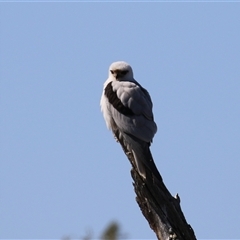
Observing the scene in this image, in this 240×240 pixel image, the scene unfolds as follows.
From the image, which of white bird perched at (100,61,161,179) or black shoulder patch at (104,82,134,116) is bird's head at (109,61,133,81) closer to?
white bird perched at (100,61,161,179)

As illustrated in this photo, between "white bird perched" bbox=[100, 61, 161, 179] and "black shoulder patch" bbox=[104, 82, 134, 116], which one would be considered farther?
"black shoulder patch" bbox=[104, 82, 134, 116]

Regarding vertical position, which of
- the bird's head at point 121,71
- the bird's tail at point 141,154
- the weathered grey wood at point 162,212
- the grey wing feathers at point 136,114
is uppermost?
the bird's head at point 121,71

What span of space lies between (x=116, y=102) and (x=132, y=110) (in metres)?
0.32

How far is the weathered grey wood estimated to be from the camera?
16.4 ft

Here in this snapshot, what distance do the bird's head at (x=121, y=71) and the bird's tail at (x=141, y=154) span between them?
4.31ft

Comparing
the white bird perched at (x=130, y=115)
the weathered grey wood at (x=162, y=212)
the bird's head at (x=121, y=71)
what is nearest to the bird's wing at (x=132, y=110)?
the white bird perched at (x=130, y=115)

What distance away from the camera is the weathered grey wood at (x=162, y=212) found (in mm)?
5012

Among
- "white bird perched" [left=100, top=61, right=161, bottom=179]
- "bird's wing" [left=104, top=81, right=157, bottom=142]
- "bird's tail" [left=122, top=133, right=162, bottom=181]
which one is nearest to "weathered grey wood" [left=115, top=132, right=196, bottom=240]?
"bird's tail" [left=122, top=133, right=162, bottom=181]

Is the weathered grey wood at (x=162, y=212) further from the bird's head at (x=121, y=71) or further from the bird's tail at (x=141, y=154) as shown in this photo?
the bird's head at (x=121, y=71)

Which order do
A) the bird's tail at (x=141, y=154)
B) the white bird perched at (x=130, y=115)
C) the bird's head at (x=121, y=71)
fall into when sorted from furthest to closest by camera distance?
the bird's head at (x=121, y=71), the white bird perched at (x=130, y=115), the bird's tail at (x=141, y=154)

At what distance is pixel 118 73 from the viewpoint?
8.55 meters

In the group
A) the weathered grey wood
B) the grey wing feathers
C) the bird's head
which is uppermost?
the bird's head

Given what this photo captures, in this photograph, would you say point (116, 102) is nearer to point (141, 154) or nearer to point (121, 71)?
point (121, 71)

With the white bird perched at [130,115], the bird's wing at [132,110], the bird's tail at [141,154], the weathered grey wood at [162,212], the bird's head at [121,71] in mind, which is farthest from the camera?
the bird's head at [121,71]
